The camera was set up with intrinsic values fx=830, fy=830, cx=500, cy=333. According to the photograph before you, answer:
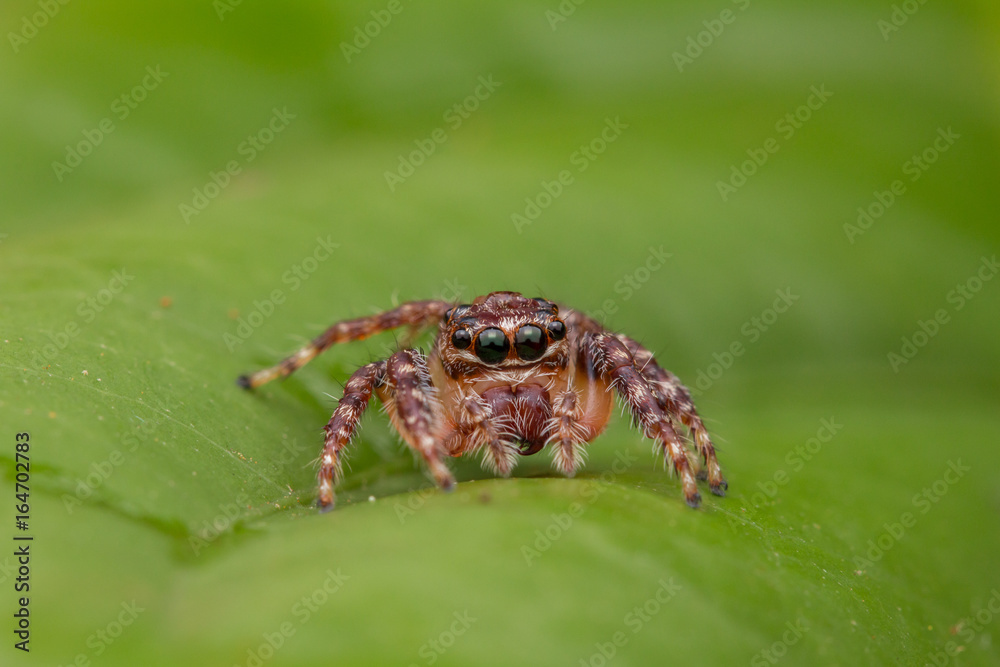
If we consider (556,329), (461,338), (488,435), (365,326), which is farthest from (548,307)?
(365,326)

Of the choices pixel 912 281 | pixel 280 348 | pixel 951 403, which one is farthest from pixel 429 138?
pixel 951 403

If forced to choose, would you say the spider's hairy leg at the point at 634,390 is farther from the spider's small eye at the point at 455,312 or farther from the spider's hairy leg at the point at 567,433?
the spider's small eye at the point at 455,312

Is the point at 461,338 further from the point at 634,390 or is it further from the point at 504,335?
the point at 634,390

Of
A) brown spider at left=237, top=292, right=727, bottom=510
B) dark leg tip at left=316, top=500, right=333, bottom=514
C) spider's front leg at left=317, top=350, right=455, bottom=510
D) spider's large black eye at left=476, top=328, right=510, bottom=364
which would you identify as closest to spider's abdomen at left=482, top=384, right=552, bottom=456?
brown spider at left=237, top=292, right=727, bottom=510

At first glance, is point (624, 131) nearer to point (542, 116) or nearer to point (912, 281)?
point (542, 116)

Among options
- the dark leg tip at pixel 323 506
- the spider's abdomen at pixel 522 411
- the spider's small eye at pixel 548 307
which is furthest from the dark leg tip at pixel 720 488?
the dark leg tip at pixel 323 506
